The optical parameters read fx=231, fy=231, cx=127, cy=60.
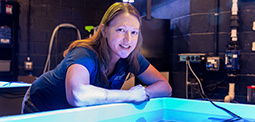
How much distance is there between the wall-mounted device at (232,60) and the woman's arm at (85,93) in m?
2.51

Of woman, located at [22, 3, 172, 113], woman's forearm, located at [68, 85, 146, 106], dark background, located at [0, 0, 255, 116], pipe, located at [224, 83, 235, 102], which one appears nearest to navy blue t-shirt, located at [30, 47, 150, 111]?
woman, located at [22, 3, 172, 113]

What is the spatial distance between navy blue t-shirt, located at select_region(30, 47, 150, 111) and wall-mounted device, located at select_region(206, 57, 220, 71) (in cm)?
230

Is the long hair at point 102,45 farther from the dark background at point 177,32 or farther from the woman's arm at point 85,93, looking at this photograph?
the dark background at point 177,32

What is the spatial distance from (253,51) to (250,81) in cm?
41

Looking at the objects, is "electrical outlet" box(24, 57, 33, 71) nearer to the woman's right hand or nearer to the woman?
the woman

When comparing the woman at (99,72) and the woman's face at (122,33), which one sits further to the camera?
the woman's face at (122,33)

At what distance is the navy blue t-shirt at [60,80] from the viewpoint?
1109mm

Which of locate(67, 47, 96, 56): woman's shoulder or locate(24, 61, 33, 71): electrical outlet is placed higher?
locate(67, 47, 96, 56): woman's shoulder

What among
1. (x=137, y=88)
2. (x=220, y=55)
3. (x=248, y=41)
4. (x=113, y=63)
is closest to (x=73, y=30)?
(x=220, y=55)

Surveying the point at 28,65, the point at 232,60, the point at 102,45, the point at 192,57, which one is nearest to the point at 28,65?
the point at 28,65

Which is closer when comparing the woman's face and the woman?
the woman

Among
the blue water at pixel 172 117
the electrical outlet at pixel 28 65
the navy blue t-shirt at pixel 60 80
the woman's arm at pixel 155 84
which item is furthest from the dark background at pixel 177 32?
the blue water at pixel 172 117

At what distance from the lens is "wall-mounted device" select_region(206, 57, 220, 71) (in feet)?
10.8

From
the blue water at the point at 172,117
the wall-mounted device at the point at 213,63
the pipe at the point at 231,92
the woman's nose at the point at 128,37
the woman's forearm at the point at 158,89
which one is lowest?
the pipe at the point at 231,92
